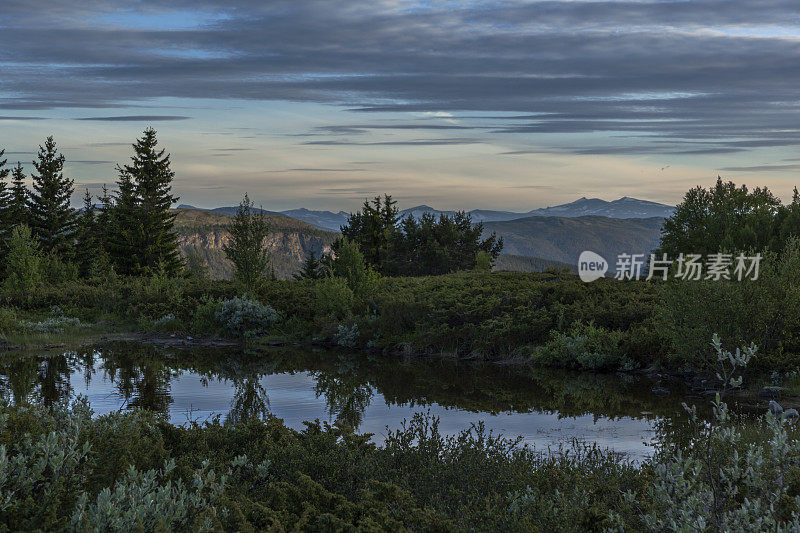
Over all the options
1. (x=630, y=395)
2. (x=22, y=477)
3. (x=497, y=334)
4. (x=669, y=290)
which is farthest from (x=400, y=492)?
(x=497, y=334)

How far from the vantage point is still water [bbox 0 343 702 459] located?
12766 millimetres

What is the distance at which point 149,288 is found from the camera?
31.8 meters

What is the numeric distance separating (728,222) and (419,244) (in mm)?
21753

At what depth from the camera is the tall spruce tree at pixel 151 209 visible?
5450cm

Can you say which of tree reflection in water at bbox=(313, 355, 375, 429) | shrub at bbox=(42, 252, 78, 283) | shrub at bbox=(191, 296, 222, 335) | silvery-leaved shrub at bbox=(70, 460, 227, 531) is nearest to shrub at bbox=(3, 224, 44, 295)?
shrub at bbox=(42, 252, 78, 283)

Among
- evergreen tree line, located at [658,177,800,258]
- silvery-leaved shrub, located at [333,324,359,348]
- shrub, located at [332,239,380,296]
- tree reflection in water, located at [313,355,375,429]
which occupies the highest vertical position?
evergreen tree line, located at [658,177,800,258]

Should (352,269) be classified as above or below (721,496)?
above

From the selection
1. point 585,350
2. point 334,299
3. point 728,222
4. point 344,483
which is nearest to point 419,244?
point 728,222

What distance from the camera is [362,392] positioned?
53.4ft

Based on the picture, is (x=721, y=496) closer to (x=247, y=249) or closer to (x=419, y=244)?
(x=247, y=249)

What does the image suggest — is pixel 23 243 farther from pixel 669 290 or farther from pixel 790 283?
pixel 790 283

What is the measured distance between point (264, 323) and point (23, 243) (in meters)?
14.7

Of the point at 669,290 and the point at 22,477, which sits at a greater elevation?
the point at 669,290

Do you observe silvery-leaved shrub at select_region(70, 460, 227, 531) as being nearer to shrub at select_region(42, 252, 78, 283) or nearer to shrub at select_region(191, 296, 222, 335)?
shrub at select_region(191, 296, 222, 335)
